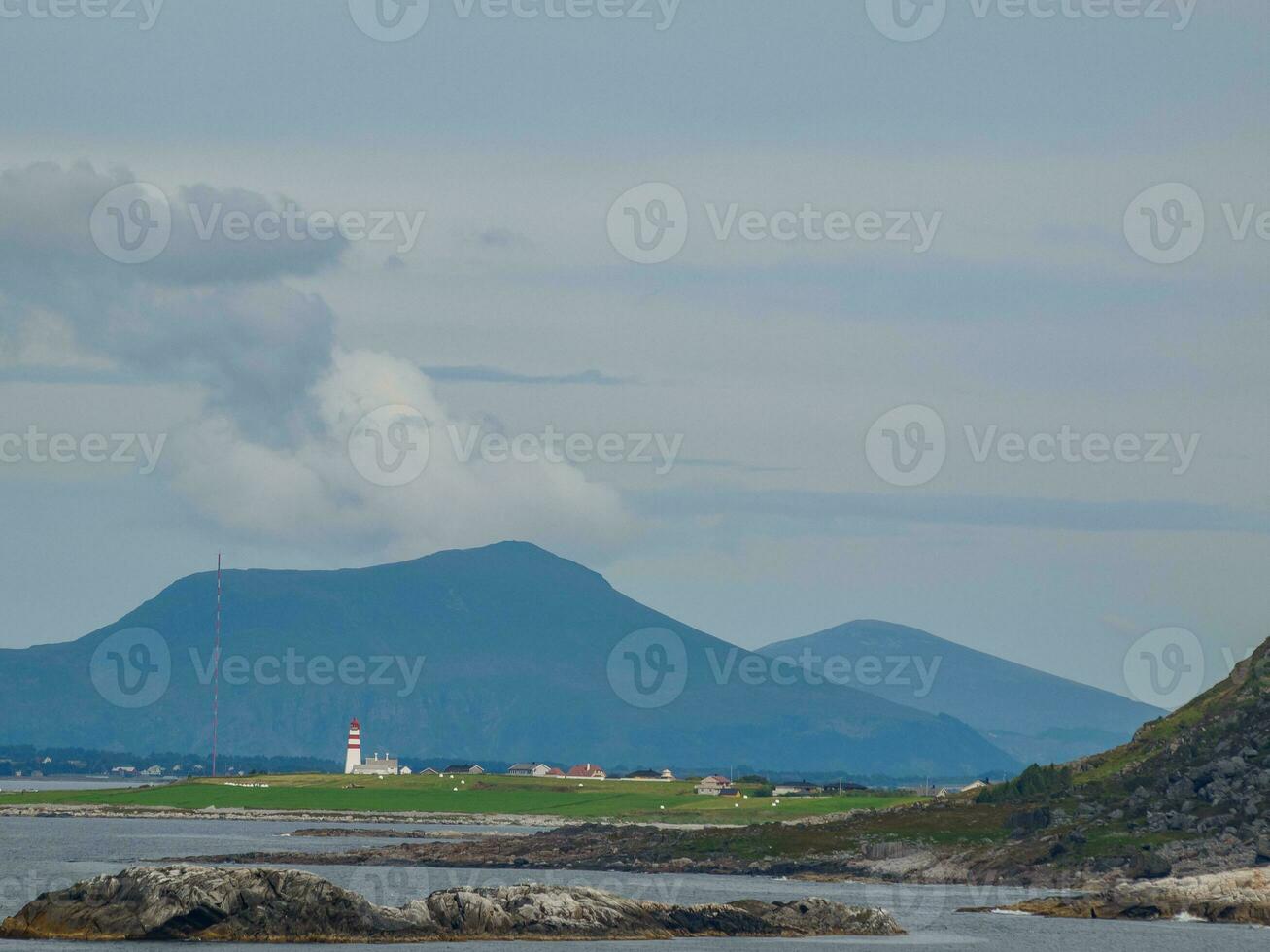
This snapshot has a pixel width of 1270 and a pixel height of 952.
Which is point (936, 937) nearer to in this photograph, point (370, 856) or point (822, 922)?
point (822, 922)

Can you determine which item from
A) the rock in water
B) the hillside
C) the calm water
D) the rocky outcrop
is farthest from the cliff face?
the rock in water

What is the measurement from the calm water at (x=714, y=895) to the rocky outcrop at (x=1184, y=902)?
3256 mm

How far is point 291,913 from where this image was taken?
95.9 m

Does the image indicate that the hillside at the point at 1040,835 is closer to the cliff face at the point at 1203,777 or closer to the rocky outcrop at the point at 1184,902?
the cliff face at the point at 1203,777

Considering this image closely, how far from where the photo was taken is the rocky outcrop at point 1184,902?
122m

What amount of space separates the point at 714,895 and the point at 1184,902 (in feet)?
99.3

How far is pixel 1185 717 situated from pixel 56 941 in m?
122

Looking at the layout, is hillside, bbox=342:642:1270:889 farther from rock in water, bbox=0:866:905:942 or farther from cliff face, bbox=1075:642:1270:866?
rock in water, bbox=0:866:905:942

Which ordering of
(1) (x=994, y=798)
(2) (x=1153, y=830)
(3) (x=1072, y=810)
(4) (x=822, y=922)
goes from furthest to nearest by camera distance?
(1) (x=994, y=798), (3) (x=1072, y=810), (2) (x=1153, y=830), (4) (x=822, y=922)

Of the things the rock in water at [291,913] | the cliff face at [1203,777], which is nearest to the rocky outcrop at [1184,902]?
the cliff face at [1203,777]

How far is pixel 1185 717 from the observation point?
185 meters

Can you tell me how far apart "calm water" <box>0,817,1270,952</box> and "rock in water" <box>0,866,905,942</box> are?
6.61 ft

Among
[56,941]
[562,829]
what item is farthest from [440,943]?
[562,829]

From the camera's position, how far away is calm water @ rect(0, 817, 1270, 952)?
103 metres
